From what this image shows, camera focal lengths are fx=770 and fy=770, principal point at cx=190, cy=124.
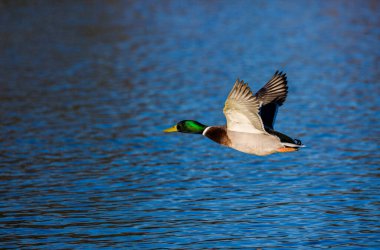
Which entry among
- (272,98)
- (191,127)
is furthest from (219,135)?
(272,98)

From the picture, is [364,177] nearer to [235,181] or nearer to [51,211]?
[235,181]

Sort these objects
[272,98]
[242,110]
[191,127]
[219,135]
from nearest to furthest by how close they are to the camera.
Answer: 1. [242,110]
2. [219,135]
3. [272,98]
4. [191,127]

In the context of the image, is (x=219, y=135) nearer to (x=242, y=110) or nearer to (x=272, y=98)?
(x=242, y=110)

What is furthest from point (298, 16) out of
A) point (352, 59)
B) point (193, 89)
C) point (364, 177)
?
point (364, 177)

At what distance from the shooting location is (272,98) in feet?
35.3

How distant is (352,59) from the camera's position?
23.5m

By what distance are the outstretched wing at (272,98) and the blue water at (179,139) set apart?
3.93 ft

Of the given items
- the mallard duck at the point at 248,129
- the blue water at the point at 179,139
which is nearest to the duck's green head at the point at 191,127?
the mallard duck at the point at 248,129

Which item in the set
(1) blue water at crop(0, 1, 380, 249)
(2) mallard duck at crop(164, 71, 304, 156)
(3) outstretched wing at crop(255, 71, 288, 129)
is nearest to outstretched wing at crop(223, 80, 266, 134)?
(2) mallard duck at crop(164, 71, 304, 156)

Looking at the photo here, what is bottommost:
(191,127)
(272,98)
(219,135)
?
(219,135)

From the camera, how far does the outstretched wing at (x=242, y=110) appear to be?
9336 mm

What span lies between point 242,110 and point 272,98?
124 cm

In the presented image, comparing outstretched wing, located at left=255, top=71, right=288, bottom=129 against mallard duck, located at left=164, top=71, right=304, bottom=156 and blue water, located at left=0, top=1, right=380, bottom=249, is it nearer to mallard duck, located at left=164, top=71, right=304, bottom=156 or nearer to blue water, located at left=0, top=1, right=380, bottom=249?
mallard duck, located at left=164, top=71, right=304, bottom=156

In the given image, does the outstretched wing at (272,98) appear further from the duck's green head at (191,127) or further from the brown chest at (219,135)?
the duck's green head at (191,127)
